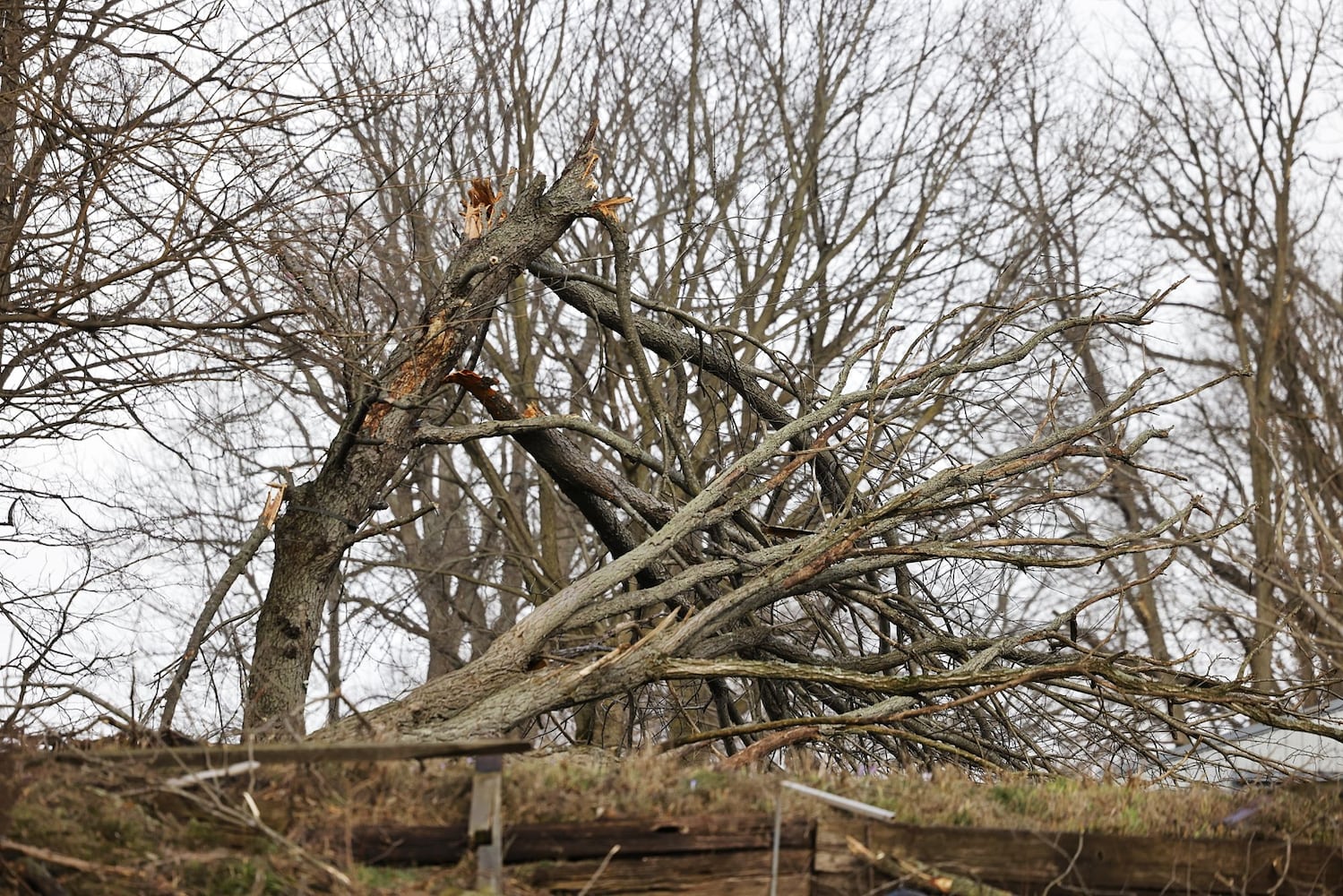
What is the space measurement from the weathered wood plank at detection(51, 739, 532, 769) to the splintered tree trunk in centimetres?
249

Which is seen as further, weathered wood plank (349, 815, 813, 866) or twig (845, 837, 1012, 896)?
twig (845, 837, 1012, 896)

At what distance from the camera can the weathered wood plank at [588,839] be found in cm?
395

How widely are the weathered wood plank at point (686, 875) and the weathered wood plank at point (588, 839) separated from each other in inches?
1.1

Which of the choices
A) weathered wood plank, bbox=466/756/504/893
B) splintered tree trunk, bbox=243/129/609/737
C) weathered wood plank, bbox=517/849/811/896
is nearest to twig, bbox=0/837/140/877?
weathered wood plank, bbox=466/756/504/893

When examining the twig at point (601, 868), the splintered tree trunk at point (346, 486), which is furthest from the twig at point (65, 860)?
the splintered tree trunk at point (346, 486)

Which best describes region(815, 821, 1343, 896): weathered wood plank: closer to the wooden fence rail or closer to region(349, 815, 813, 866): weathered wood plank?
the wooden fence rail

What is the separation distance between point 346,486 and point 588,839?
360 cm

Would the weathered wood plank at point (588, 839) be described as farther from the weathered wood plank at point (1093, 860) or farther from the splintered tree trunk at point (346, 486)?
the splintered tree trunk at point (346, 486)

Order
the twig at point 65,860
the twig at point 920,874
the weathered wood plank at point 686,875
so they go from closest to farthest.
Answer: the twig at point 65,860, the weathered wood plank at point 686,875, the twig at point 920,874

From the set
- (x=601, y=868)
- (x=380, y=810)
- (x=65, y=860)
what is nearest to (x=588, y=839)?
(x=601, y=868)

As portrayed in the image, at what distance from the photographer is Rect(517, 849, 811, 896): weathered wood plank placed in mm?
4020

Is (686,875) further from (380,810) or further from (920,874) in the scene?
(380,810)

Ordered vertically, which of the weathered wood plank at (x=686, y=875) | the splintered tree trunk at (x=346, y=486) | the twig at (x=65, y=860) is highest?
the splintered tree trunk at (x=346, y=486)

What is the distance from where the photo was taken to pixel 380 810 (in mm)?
4039
